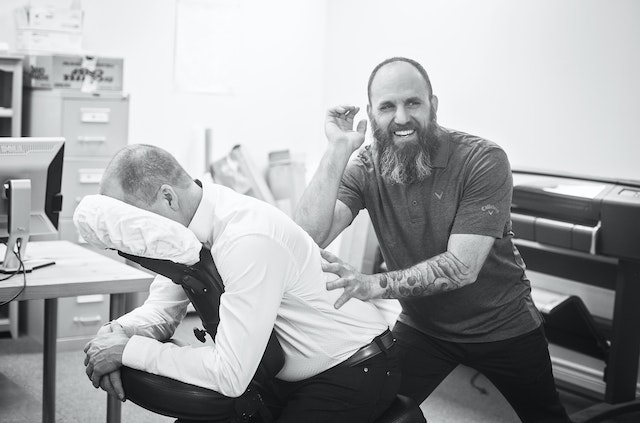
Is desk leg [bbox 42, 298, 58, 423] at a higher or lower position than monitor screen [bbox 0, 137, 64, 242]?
lower

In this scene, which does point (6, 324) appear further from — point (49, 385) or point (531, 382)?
point (531, 382)

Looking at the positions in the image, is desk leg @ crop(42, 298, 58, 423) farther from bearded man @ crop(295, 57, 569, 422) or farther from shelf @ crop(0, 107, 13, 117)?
shelf @ crop(0, 107, 13, 117)

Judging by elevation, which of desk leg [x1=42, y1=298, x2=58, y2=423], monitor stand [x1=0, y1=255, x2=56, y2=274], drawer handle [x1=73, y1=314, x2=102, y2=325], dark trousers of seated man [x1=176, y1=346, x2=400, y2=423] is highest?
monitor stand [x1=0, y1=255, x2=56, y2=274]

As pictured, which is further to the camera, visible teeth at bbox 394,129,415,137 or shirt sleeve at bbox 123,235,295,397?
Result: visible teeth at bbox 394,129,415,137

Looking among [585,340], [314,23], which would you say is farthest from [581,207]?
[314,23]

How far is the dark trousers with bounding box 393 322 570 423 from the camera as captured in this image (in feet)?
7.17

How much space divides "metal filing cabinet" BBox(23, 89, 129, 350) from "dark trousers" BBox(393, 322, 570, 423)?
2.20m

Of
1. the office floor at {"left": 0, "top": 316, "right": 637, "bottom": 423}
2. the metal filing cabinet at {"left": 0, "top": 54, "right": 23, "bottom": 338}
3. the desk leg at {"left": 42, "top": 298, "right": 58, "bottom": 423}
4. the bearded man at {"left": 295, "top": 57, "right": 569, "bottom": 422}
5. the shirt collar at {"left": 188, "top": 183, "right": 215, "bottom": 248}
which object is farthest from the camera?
the metal filing cabinet at {"left": 0, "top": 54, "right": 23, "bottom": 338}

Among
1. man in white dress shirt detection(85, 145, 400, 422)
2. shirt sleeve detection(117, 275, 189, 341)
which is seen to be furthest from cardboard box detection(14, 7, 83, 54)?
man in white dress shirt detection(85, 145, 400, 422)

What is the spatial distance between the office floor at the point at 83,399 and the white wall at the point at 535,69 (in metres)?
1.15

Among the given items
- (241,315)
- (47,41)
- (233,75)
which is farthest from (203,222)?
(233,75)

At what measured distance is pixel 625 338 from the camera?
303cm

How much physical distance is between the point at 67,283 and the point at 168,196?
726 mm

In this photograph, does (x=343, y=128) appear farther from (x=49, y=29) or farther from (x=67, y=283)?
(x=49, y=29)
